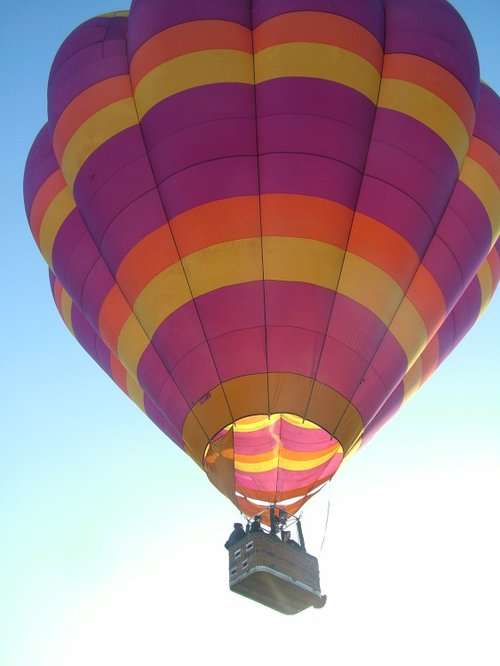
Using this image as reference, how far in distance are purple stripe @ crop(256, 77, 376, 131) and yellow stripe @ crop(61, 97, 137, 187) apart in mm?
1108

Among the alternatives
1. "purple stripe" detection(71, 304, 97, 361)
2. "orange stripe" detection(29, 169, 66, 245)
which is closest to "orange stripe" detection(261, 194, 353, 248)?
"orange stripe" detection(29, 169, 66, 245)

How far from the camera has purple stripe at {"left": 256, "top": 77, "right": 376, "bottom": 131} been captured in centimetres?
619

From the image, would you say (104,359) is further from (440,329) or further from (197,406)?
(440,329)

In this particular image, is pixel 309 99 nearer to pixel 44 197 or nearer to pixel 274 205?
pixel 274 205

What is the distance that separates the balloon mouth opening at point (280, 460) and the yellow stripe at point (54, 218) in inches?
98.3

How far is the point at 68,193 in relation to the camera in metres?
7.21

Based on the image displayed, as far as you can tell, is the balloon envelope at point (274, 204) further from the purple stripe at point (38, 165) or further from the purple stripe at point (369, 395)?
the purple stripe at point (38, 165)

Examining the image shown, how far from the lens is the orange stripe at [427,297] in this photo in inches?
258

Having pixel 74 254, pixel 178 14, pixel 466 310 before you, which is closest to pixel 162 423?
pixel 74 254

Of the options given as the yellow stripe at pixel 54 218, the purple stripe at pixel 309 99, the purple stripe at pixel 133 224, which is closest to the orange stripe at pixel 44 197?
the yellow stripe at pixel 54 218

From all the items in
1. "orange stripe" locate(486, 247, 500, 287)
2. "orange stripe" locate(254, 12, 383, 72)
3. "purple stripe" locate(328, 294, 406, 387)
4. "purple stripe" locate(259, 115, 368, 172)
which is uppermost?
"orange stripe" locate(254, 12, 383, 72)

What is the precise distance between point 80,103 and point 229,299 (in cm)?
221

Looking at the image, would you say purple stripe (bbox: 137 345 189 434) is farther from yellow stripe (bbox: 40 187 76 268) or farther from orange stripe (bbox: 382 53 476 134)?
orange stripe (bbox: 382 53 476 134)

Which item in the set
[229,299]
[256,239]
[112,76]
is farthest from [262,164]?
[112,76]
